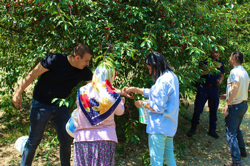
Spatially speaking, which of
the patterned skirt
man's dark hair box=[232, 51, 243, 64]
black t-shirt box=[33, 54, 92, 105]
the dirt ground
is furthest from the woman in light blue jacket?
man's dark hair box=[232, 51, 243, 64]

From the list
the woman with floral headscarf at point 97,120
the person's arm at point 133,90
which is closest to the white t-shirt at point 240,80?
the person's arm at point 133,90

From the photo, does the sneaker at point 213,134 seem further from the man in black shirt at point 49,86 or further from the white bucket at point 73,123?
the white bucket at point 73,123

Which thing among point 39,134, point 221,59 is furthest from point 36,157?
point 221,59

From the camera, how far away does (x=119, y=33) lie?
318 centimetres

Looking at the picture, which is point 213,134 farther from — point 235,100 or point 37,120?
point 37,120

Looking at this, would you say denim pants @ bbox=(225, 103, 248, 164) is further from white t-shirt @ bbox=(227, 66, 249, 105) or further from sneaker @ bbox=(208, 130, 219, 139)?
sneaker @ bbox=(208, 130, 219, 139)

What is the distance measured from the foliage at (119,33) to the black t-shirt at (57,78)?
18cm

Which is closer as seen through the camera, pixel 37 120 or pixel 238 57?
pixel 37 120

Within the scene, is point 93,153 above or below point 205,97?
below

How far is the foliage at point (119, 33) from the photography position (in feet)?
9.62

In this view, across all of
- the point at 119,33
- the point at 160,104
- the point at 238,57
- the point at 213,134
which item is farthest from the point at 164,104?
the point at 213,134

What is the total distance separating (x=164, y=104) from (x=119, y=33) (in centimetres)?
144

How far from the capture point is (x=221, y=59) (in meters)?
4.61

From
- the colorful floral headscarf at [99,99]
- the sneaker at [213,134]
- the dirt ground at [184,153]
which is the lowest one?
the dirt ground at [184,153]
